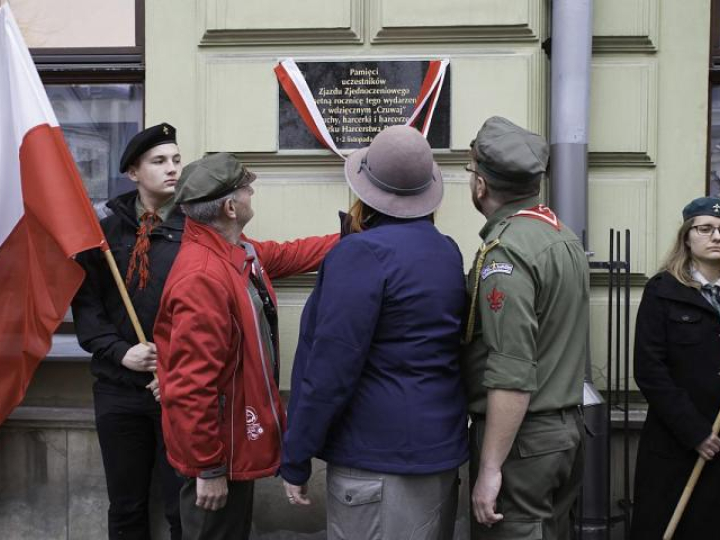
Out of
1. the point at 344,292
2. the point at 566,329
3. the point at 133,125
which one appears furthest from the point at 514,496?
the point at 133,125

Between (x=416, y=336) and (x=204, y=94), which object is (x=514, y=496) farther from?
(x=204, y=94)

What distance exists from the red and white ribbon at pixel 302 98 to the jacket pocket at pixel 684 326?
69.0 inches

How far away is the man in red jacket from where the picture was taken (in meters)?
2.95

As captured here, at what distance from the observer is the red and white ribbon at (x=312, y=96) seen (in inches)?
169

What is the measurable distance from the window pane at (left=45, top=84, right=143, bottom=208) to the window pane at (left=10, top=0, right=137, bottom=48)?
235 millimetres

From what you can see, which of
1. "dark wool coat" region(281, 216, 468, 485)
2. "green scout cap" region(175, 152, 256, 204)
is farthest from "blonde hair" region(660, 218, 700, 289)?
"green scout cap" region(175, 152, 256, 204)

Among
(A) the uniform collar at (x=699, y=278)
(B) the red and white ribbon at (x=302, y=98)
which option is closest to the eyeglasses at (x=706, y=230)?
(A) the uniform collar at (x=699, y=278)

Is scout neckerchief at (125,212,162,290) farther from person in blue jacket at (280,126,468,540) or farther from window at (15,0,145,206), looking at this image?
person in blue jacket at (280,126,468,540)

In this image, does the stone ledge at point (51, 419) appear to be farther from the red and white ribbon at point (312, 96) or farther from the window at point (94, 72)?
the red and white ribbon at point (312, 96)

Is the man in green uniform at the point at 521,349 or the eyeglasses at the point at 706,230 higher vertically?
the eyeglasses at the point at 706,230

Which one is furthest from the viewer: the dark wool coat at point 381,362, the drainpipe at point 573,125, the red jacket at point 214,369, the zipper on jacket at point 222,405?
the drainpipe at point 573,125

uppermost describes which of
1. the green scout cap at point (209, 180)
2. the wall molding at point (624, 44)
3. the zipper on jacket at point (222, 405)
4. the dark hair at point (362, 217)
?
the wall molding at point (624, 44)

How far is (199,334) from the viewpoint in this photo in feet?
9.68

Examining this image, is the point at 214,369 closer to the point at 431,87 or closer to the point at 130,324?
the point at 130,324
